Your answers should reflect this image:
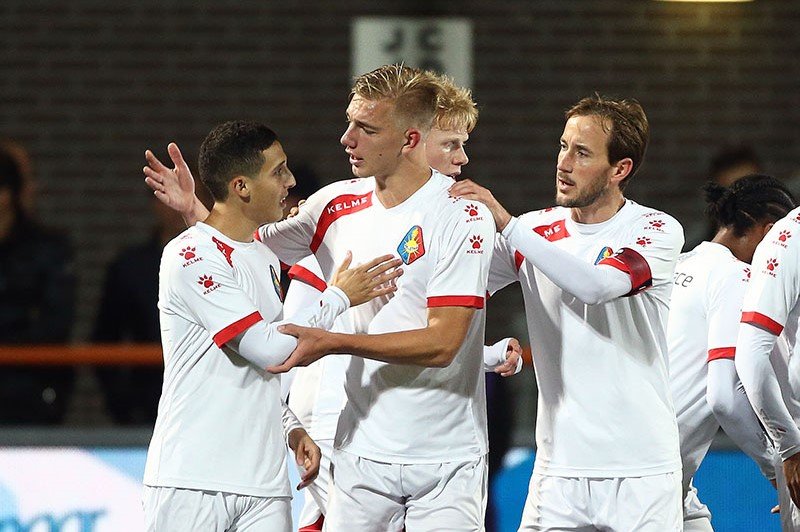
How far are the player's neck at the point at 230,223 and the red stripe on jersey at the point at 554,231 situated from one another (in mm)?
909

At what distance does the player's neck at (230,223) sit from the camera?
3938 mm

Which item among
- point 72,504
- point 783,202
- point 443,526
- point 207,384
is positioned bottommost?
point 72,504

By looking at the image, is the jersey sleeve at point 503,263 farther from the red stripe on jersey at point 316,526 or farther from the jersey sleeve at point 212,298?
the red stripe on jersey at point 316,526

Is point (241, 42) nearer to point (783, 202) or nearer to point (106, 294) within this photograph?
point (106, 294)

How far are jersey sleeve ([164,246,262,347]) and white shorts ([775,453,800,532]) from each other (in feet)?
5.74

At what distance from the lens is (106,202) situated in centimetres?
955

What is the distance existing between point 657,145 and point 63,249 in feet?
13.9

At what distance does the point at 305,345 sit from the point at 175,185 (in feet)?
2.94

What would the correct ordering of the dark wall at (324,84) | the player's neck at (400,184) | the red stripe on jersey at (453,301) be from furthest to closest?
1. the dark wall at (324,84)
2. the player's neck at (400,184)
3. the red stripe on jersey at (453,301)

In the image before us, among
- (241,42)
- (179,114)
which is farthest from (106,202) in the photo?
(241,42)

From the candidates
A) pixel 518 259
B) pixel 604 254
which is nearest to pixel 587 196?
pixel 604 254

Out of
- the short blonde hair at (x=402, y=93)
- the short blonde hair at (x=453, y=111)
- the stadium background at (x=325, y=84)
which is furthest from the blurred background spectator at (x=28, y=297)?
the short blonde hair at (x=402, y=93)

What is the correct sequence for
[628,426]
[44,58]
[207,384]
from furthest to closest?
[44,58]
[628,426]
[207,384]

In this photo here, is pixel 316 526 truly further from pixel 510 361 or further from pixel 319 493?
pixel 510 361
